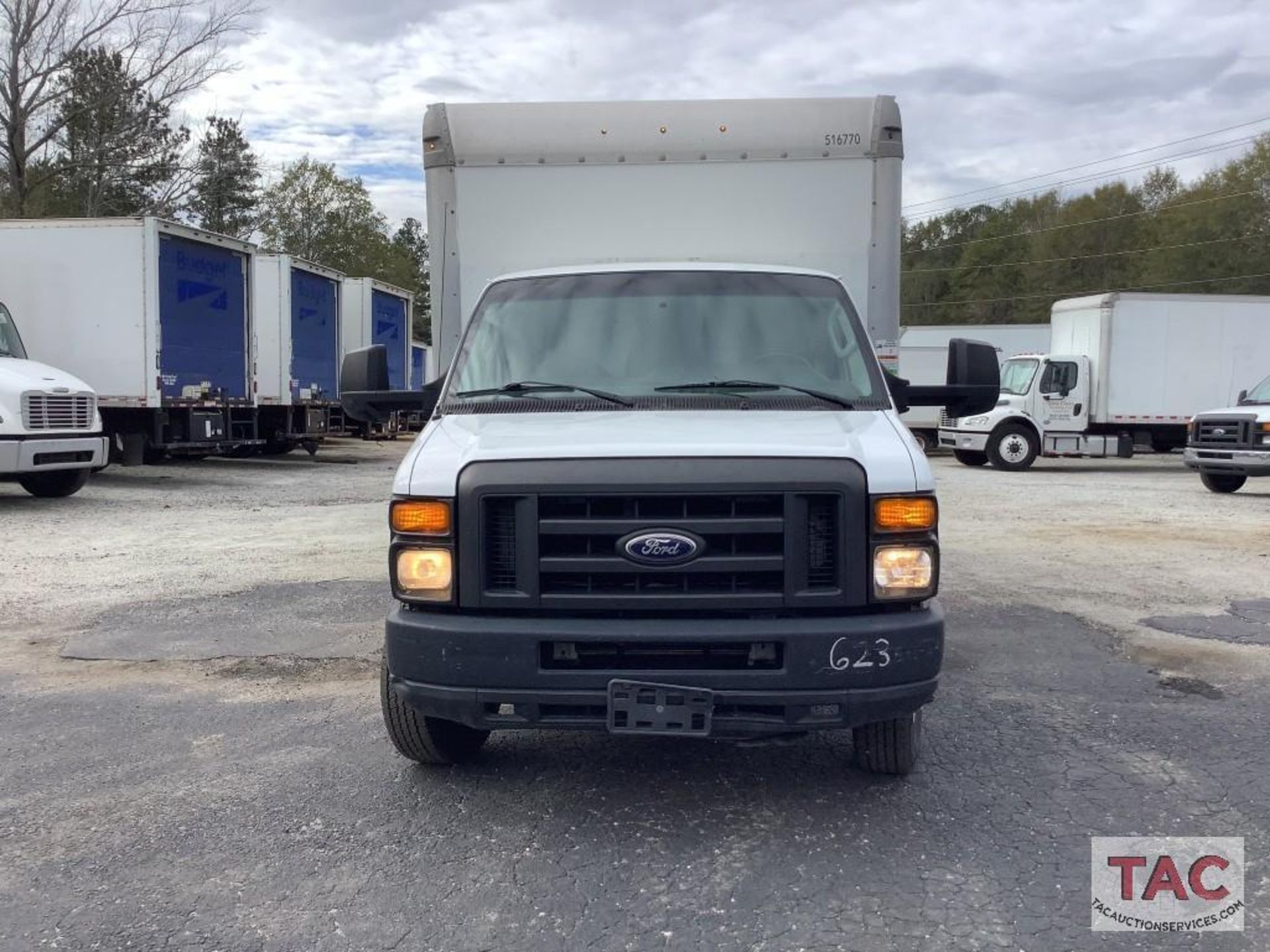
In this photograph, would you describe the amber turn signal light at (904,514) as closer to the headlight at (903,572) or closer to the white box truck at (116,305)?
the headlight at (903,572)

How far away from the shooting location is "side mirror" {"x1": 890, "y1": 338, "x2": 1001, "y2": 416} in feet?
16.4

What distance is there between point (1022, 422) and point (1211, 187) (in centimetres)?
4324

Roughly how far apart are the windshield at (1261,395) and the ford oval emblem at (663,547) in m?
15.1

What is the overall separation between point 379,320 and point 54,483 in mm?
11327

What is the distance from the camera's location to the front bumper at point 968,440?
20656 millimetres

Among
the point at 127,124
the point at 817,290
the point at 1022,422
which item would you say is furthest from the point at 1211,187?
the point at 817,290

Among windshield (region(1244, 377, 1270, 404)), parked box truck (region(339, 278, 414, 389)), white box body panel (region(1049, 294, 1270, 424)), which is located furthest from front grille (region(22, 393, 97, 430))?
white box body panel (region(1049, 294, 1270, 424))

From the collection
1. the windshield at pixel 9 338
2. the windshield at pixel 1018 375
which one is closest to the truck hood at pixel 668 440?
the windshield at pixel 9 338

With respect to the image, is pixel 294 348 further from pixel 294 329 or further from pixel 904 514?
pixel 904 514

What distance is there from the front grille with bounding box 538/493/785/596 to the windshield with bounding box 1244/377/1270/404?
15.0m

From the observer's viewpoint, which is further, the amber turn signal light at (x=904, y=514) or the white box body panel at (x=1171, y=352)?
the white box body panel at (x=1171, y=352)

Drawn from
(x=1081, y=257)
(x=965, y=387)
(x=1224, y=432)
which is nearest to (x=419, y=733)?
(x=965, y=387)

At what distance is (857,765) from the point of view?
4152 mm

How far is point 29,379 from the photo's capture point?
12039 millimetres
